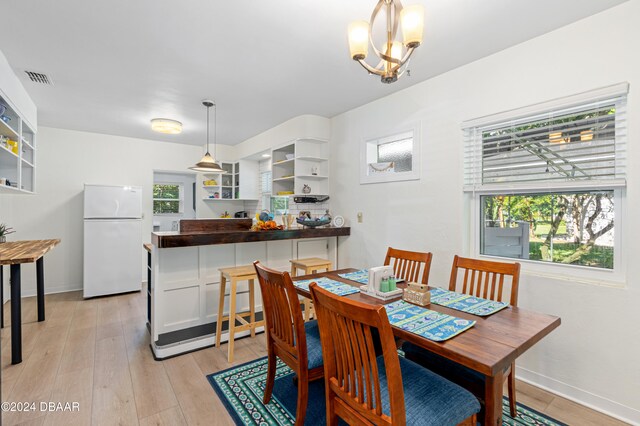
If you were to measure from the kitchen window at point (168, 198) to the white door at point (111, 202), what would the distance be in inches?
75.7

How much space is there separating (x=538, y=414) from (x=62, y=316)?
4.69 meters

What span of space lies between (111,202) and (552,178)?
5.23 metres

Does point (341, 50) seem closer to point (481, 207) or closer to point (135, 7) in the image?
point (135, 7)

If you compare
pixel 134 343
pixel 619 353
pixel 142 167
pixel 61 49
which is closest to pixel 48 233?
pixel 142 167

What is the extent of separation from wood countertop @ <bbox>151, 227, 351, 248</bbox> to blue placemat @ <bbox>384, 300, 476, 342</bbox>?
1.74m

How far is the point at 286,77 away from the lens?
116 inches

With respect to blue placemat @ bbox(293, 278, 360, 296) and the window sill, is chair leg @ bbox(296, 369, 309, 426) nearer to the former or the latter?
blue placemat @ bbox(293, 278, 360, 296)

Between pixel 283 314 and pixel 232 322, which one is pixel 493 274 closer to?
pixel 283 314

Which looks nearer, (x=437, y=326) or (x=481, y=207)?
(x=437, y=326)

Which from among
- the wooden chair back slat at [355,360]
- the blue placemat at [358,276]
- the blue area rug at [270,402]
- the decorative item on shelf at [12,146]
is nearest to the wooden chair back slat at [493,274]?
the blue placemat at [358,276]

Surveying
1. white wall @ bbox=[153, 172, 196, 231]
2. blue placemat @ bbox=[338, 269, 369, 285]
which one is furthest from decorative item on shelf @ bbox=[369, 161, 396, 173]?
white wall @ bbox=[153, 172, 196, 231]

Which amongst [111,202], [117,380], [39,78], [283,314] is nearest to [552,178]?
[283,314]

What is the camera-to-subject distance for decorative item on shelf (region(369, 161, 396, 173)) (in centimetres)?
339

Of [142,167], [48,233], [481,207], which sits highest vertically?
[142,167]
